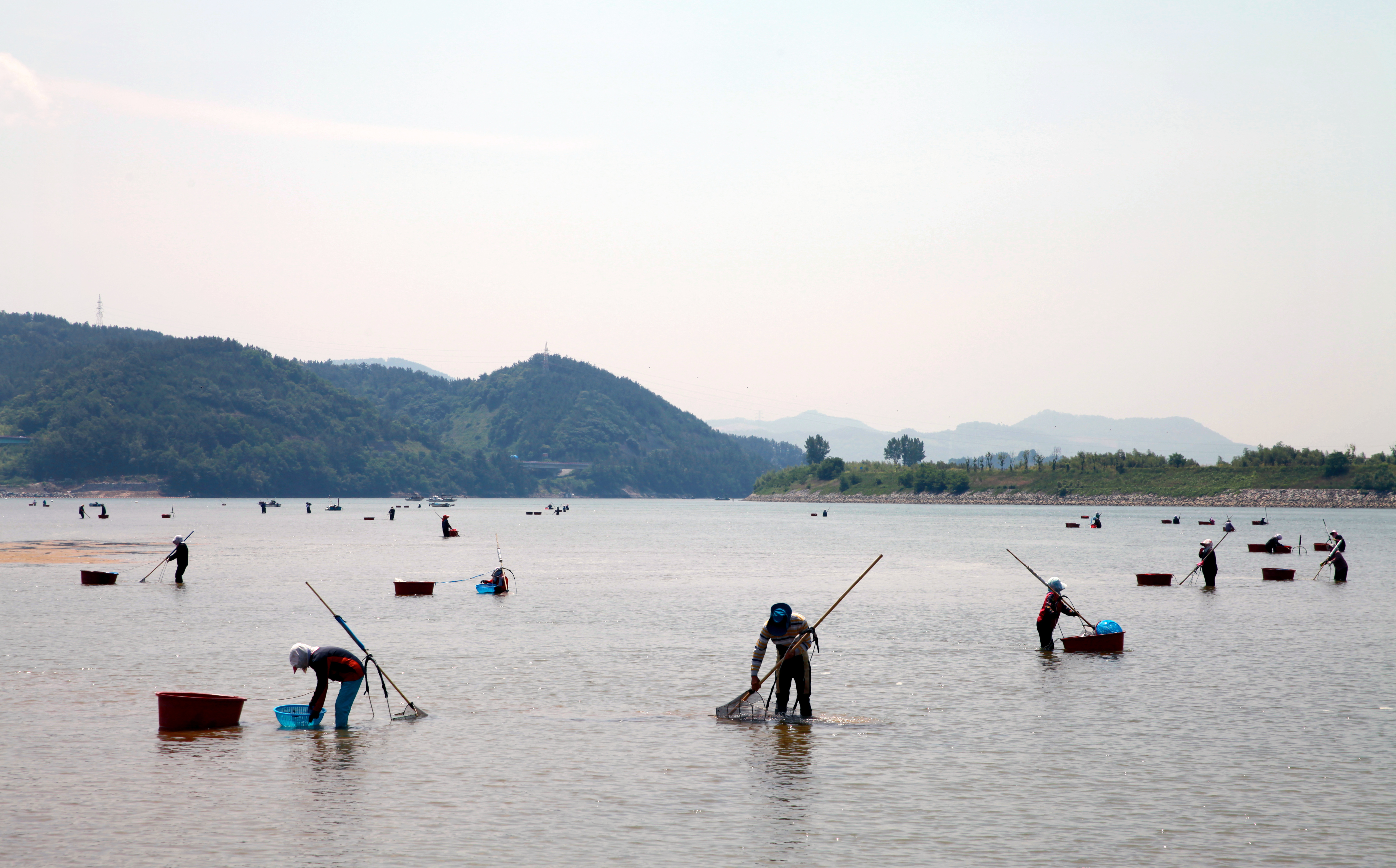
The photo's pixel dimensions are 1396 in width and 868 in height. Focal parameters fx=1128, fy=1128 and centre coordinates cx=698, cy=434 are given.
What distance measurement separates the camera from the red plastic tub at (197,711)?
1964cm

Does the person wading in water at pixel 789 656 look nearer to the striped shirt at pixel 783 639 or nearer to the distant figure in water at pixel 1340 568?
the striped shirt at pixel 783 639

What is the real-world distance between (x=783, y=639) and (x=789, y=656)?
19.8 inches

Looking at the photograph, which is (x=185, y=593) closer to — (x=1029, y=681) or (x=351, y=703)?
(x=351, y=703)

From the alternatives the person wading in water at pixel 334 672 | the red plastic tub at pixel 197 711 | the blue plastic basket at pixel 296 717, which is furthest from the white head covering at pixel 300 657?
the red plastic tub at pixel 197 711

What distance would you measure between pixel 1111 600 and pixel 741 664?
24471mm

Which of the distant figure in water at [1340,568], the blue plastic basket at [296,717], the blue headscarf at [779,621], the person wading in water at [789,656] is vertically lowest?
the distant figure in water at [1340,568]

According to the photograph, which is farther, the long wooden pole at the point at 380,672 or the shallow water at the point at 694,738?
the long wooden pole at the point at 380,672

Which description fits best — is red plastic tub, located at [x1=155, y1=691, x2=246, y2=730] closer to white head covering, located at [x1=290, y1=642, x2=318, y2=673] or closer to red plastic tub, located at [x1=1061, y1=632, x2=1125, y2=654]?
white head covering, located at [x1=290, y1=642, x2=318, y2=673]

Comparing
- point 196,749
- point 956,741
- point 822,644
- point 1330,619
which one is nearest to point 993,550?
point 1330,619

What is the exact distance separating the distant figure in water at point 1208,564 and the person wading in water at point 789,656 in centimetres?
3599

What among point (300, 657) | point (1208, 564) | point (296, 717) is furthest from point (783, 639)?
point (1208, 564)

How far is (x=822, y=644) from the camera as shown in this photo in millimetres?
32625

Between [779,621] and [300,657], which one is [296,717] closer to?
[300,657]

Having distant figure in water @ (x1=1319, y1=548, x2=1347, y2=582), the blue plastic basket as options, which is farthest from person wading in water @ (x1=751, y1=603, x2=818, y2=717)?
→ distant figure in water @ (x1=1319, y1=548, x2=1347, y2=582)
